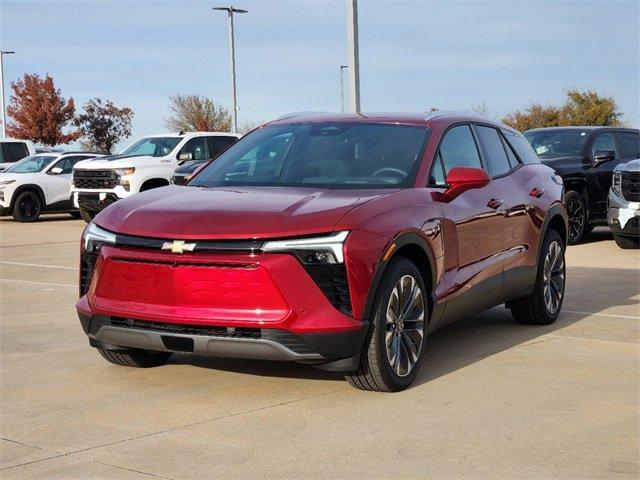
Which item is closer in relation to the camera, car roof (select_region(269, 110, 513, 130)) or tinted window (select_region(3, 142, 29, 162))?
car roof (select_region(269, 110, 513, 130))

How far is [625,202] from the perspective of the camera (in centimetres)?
1484

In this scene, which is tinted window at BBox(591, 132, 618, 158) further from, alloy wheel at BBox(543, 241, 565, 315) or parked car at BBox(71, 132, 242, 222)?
alloy wheel at BBox(543, 241, 565, 315)

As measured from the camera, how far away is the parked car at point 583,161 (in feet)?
53.0

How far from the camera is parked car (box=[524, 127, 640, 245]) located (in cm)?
1614

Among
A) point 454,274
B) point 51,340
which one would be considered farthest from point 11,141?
point 454,274

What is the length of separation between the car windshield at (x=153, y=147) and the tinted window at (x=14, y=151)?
25.5 ft

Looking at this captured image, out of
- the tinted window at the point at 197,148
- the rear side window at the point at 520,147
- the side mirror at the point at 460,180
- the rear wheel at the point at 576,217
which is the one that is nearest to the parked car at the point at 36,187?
the tinted window at the point at 197,148

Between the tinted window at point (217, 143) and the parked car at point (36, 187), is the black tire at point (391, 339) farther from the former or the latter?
the parked car at point (36, 187)

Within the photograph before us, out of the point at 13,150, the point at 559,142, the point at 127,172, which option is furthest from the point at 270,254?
the point at 13,150

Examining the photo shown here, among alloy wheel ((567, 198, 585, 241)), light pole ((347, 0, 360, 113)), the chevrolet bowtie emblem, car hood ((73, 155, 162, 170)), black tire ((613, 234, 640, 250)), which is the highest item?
light pole ((347, 0, 360, 113))

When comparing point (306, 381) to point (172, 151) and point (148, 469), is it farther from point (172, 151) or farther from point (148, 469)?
point (172, 151)

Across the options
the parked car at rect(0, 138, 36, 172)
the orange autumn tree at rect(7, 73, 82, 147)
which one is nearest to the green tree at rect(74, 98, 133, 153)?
the orange autumn tree at rect(7, 73, 82, 147)

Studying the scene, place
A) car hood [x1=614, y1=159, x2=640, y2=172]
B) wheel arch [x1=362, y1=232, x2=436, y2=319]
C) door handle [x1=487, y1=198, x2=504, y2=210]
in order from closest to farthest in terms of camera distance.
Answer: wheel arch [x1=362, y1=232, x2=436, y2=319] < door handle [x1=487, y1=198, x2=504, y2=210] < car hood [x1=614, y1=159, x2=640, y2=172]

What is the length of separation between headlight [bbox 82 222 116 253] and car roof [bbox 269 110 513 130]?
6.29ft
